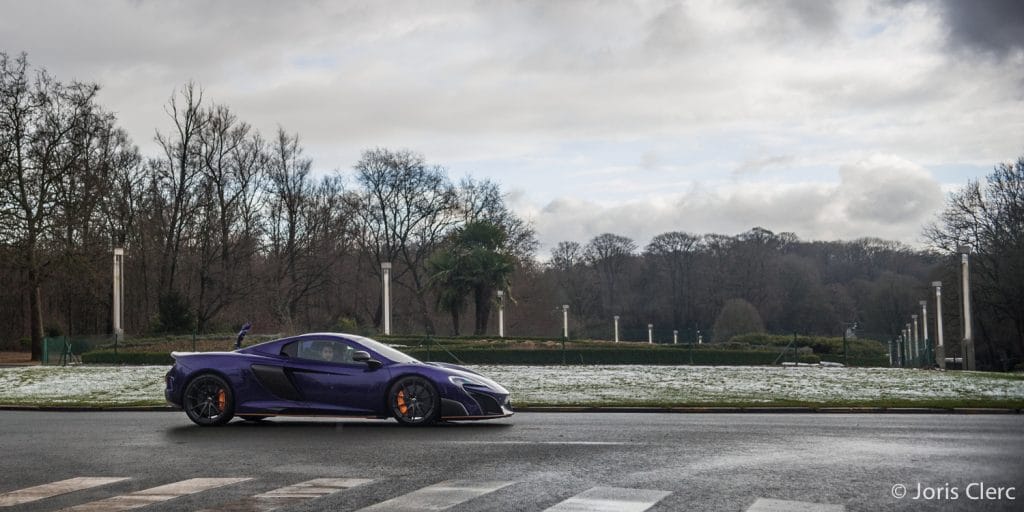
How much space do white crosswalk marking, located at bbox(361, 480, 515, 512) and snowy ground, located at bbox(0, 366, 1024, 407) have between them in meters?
10.9

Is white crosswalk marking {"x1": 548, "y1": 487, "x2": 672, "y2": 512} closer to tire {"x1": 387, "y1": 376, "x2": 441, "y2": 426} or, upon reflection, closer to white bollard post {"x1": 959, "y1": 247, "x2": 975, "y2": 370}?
tire {"x1": 387, "y1": 376, "x2": 441, "y2": 426}

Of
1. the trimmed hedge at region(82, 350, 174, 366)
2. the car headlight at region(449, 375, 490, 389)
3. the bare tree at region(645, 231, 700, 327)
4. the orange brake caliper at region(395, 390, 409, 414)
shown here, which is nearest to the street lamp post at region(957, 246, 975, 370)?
the trimmed hedge at region(82, 350, 174, 366)

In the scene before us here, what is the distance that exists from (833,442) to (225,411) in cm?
855

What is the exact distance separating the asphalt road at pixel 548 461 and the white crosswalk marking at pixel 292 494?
0.14 ft

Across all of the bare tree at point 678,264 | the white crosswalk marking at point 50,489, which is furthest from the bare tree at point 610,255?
the white crosswalk marking at point 50,489

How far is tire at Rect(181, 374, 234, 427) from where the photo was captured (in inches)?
598

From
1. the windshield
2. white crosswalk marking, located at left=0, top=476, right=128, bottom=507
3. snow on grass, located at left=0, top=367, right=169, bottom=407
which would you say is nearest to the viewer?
white crosswalk marking, located at left=0, top=476, right=128, bottom=507

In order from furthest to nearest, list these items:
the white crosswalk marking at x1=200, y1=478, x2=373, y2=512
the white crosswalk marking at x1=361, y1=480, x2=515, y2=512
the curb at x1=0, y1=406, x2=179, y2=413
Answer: the curb at x1=0, y1=406, x2=179, y2=413 → the white crosswalk marking at x1=200, y1=478, x2=373, y2=512 → the white crosswalk marking at x1=361, y1=480, x2=515, y2=512

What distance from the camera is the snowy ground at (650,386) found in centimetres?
2102

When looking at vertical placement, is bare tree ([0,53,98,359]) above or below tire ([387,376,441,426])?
above

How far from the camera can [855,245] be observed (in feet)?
426

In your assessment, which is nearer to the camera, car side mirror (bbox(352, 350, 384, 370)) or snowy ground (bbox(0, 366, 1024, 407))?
car side mirror (bbox(352, 350, 384, 370))

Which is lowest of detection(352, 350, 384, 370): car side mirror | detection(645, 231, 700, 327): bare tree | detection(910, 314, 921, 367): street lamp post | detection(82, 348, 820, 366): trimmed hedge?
detection(910, 314, 921, 367): street lamp post

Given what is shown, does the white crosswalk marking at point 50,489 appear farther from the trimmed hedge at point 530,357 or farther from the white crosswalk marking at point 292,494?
the trimmed hedge at point 530,357
